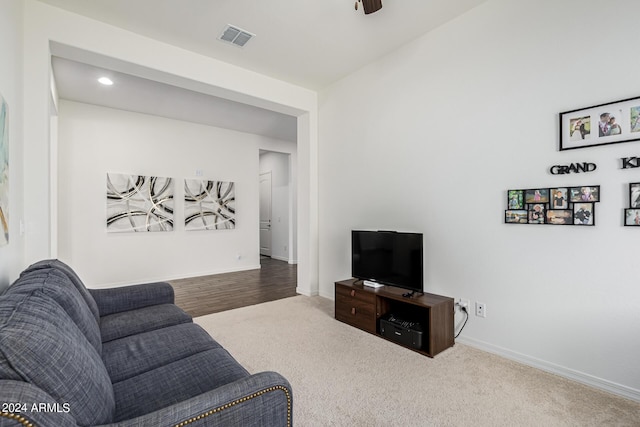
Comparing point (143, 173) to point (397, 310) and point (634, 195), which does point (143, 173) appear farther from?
point (634, 195)

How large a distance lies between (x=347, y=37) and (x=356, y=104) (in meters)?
0.88

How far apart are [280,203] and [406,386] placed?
6.15m

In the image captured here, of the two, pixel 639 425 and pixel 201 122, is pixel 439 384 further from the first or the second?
pixel 201 122

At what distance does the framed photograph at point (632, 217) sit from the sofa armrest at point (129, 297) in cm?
336

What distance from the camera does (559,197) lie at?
7.43 ft

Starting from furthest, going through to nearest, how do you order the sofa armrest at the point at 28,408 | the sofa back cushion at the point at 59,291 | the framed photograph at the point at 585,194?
1. the framed photograph at the point at 585,194
2. the sofa back cushion at the point at 59,291
3. the sofa armrest at the point at 28,408

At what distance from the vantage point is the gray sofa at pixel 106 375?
33.2 inches

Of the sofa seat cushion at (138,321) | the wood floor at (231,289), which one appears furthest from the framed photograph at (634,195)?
the wood floor at (231,289)

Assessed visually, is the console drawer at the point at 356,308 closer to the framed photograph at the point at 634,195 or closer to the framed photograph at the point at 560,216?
the framed photograph at the point at 560,216

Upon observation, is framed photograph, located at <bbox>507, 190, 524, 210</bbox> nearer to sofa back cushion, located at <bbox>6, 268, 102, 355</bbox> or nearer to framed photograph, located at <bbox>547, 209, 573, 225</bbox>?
framed photograph, located at <bbox>547, 209, 573, 225</bbox>

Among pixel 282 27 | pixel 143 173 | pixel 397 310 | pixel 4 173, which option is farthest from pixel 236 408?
pixel 143 173

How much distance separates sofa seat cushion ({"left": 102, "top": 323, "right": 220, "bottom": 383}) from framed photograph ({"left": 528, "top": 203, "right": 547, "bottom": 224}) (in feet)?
7.93

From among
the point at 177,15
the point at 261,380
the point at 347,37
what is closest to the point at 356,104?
the point at 347,37

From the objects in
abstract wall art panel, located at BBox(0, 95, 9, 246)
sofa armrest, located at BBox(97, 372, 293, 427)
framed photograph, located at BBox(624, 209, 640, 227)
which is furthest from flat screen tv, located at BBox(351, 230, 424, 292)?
abstract wall art panel, located at BBox(0, 95, 9, 246)
